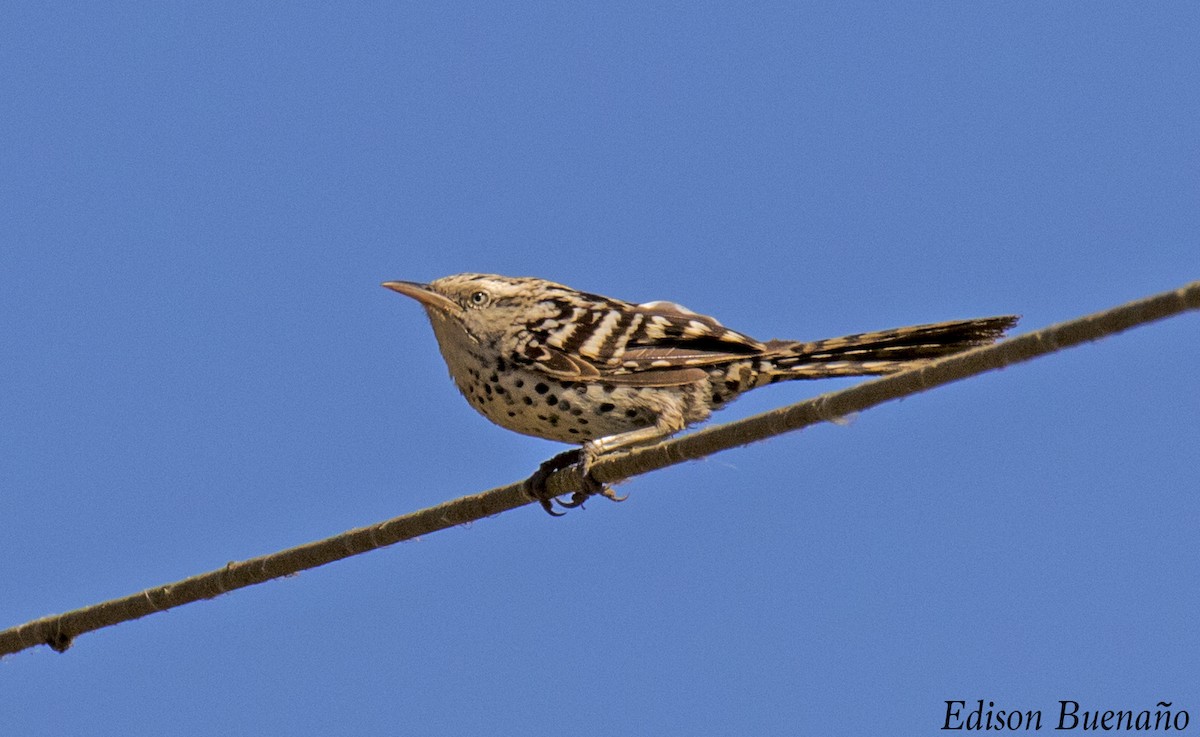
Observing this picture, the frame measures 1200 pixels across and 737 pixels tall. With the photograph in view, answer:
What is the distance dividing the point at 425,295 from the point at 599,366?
4.39ft

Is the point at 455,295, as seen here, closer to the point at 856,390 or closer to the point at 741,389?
the point at 741,389

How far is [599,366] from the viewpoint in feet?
32.9

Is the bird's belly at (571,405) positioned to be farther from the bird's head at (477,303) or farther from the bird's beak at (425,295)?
the bird's beak at (425,295)

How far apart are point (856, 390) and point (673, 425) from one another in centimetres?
378

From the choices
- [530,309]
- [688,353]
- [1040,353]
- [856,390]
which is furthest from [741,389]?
[1040,353]

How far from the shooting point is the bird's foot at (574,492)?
9.00 meters

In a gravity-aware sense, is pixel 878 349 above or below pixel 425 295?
below

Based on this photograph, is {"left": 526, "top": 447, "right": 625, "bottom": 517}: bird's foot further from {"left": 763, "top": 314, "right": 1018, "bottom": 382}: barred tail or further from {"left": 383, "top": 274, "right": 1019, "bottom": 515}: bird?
{"left": 763, "top": 314, "right": 1018, "bottom": 382}: barred tail

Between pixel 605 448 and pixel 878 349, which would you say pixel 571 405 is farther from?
pixel 878 349

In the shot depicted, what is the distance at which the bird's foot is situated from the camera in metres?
9.00

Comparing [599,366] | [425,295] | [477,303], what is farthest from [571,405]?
[425,295]

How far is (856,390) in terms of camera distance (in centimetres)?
633

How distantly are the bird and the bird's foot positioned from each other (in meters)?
0.02

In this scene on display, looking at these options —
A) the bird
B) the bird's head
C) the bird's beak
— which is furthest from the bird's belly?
the bird's beak
